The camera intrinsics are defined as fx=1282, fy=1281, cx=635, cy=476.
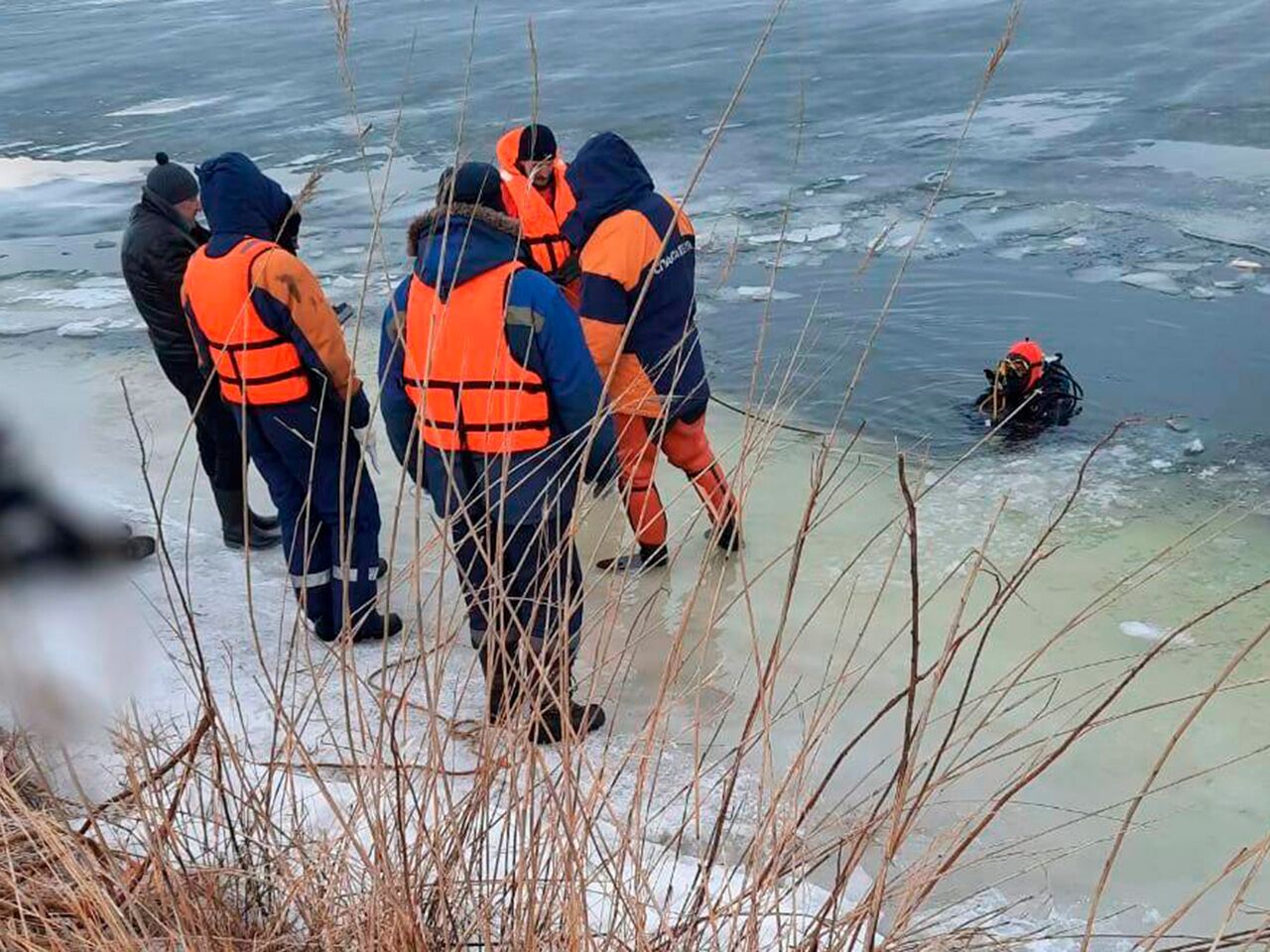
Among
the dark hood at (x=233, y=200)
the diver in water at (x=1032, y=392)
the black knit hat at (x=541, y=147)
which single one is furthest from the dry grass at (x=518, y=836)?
the diver in water at (x=1032, y=392)

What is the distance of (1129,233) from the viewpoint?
723 centimetres

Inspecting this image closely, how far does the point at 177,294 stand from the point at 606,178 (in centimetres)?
158

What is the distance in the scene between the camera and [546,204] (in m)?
4.94

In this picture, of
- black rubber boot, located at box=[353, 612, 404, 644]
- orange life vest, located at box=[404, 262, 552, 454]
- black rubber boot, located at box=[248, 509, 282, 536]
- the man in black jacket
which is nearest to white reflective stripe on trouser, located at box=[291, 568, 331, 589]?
black rubber boot, located at box=[353, 612, 404, 644]

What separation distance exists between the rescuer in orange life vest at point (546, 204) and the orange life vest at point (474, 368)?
151 centimetres

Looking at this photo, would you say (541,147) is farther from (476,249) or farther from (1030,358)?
(1030,358)

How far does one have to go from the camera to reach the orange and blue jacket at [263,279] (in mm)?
3619

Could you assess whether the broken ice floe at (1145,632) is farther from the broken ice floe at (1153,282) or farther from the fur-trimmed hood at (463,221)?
the broken ice floe at (1153,282)

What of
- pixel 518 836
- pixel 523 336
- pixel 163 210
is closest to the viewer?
pixel 518 836

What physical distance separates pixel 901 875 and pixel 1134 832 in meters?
1.52

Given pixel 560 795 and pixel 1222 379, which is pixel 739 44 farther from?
pixel 560 795

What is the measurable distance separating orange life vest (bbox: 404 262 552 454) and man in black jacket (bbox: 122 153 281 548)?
4.28ft

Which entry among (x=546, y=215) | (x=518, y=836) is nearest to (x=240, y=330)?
(x=546, y=215)

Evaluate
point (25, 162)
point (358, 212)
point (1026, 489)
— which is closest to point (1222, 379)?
point (1026, 489)
